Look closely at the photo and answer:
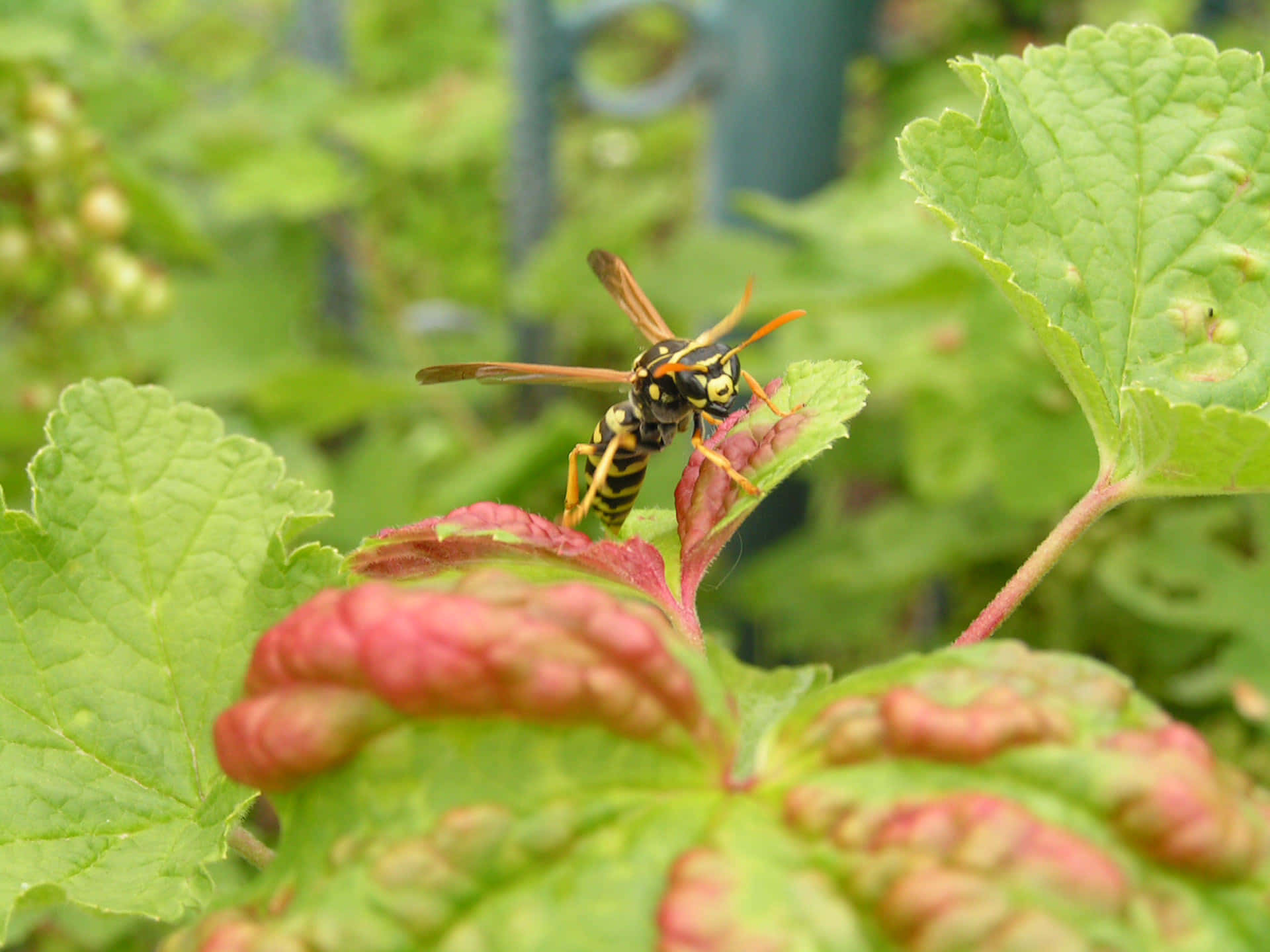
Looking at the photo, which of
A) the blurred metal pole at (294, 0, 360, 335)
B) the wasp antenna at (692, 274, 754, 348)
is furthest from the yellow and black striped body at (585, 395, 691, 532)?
the blurred metal pole at (294, 0, 360, 335)

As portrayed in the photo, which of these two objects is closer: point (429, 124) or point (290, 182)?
point (290, 182)

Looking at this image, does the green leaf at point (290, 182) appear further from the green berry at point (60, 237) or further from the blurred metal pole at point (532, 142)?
the green berry at point (60, 237)

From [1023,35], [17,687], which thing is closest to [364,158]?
[1023,35]

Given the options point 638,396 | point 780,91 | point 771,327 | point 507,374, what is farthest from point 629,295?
point 780,91

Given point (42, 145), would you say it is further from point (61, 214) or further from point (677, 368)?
point (677, 368)

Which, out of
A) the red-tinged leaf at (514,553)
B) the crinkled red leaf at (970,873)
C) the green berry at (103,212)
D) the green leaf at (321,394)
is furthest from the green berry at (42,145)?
the crinkled red leaf at (970,873)

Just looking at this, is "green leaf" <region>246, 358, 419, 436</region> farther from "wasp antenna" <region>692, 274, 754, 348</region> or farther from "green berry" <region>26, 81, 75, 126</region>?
"wasp antenna" <region>692, 274, 754, 348</region>
